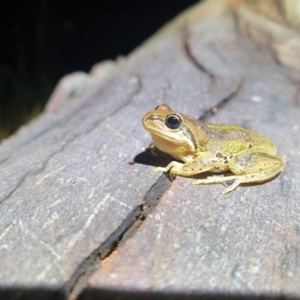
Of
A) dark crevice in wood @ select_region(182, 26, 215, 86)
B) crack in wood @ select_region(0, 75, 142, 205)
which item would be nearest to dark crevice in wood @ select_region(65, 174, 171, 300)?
crack in wood @ select_region(0, 75, 142, 205)

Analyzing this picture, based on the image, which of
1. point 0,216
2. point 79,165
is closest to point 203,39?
point 79,165

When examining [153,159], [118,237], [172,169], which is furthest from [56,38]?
[118,237]

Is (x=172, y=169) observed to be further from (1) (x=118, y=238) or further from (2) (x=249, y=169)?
(1) (x=118, y=238)

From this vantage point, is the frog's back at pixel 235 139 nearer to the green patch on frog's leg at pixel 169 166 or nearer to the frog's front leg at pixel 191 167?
the frog's front leg at pixel 191 167

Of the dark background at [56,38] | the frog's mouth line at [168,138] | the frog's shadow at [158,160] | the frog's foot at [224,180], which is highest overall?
the frog's mouth line at [168,138]

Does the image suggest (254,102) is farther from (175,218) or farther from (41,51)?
(41,51)

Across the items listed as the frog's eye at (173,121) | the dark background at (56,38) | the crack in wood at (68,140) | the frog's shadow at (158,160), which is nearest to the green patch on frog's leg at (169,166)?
the frog's shadow at (158,160)

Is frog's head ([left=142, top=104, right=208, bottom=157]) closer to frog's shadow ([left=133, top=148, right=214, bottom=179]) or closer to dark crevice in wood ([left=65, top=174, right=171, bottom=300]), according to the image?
frog's shadow ([left=133, top=148, right=214, bottom=179])

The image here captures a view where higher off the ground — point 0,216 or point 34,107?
point 0,216
